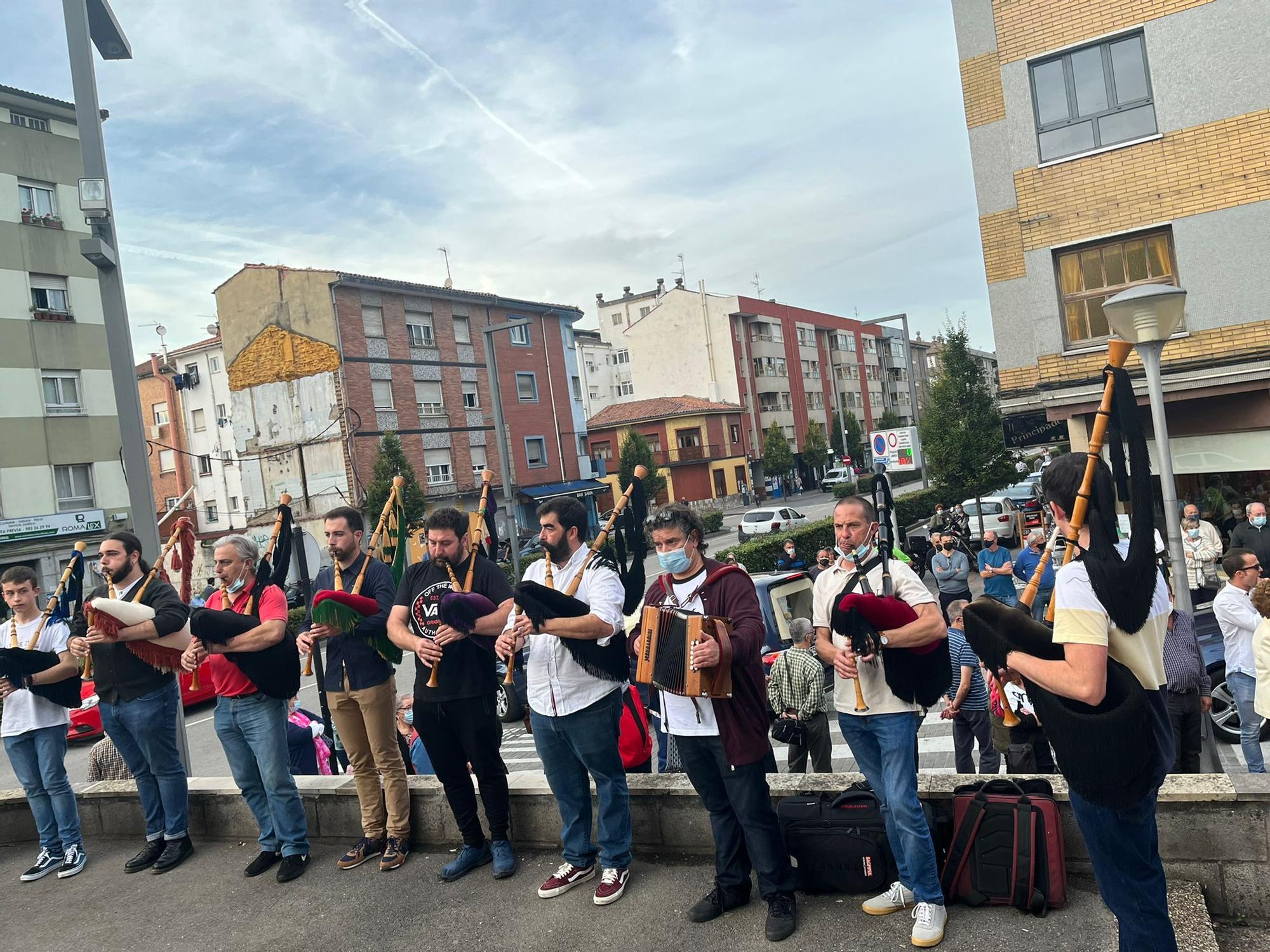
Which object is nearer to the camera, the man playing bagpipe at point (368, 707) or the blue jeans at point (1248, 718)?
the man playing bagpipe at point (368, 707)

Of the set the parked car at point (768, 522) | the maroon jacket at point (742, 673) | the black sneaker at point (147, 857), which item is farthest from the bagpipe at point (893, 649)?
the parked car at point (768, 522)

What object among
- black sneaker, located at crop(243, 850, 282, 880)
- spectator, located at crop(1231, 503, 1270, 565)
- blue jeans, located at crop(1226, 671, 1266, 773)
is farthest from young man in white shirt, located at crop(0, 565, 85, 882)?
spectator, located at crop(1231, 503, 1270, 565)

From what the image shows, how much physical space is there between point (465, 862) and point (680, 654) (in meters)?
2.02

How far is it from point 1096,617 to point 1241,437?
13.9 meters

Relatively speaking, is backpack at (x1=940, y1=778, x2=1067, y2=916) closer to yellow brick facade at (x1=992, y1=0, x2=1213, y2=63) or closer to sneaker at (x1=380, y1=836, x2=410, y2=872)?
sneaker at (x1=380, y1=836, x2=410, y2=872)

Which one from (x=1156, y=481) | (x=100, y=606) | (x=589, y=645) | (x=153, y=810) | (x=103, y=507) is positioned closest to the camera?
(x=589, y=645)

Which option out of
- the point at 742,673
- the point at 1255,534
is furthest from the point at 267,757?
the point at 1255,534

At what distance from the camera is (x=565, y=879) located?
190 inches

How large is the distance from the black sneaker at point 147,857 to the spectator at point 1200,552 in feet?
39.6

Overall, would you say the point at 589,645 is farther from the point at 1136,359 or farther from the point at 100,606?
the point at 1136,359

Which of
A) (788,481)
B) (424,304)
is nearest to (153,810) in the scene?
(424,304)

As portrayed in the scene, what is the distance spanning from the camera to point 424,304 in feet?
138

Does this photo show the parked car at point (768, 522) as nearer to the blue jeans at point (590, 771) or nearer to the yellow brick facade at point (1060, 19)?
the yellow brick facade at point (1060, 19)

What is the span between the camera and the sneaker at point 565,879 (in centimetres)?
478
